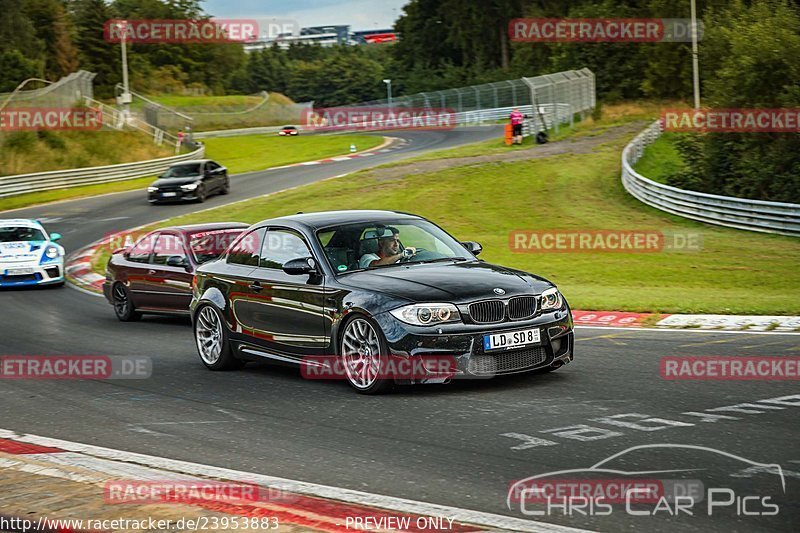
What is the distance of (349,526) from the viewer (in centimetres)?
530

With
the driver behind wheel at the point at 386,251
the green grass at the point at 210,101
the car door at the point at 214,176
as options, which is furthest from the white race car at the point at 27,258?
the green grass at the point at 210,101

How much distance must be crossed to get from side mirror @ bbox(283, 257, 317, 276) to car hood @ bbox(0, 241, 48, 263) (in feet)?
42.3

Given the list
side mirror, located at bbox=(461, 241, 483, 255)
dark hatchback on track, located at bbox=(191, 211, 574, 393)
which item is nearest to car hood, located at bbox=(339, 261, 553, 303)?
dark hatchback on track, located at bbox=(191, 211, 574, 393)

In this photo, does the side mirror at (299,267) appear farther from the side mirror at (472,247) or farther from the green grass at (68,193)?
the green grass at (68,193)

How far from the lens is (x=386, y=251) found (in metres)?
9.98

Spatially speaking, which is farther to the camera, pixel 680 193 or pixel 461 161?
pixel 461 161

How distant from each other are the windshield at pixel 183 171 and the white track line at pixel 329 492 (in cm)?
3136

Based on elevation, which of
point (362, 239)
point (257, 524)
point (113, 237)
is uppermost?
point (362, 239)

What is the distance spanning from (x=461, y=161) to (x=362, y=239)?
33.5 metres

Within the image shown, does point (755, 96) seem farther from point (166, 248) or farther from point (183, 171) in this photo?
point (166, 248)

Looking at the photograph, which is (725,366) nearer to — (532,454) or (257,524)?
(532,454)

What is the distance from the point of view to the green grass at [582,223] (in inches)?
673

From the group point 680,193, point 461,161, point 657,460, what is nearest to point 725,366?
point 657,460

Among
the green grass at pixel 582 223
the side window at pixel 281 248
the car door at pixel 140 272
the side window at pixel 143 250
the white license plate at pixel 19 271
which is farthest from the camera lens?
the white license plate at pixel 19 271
